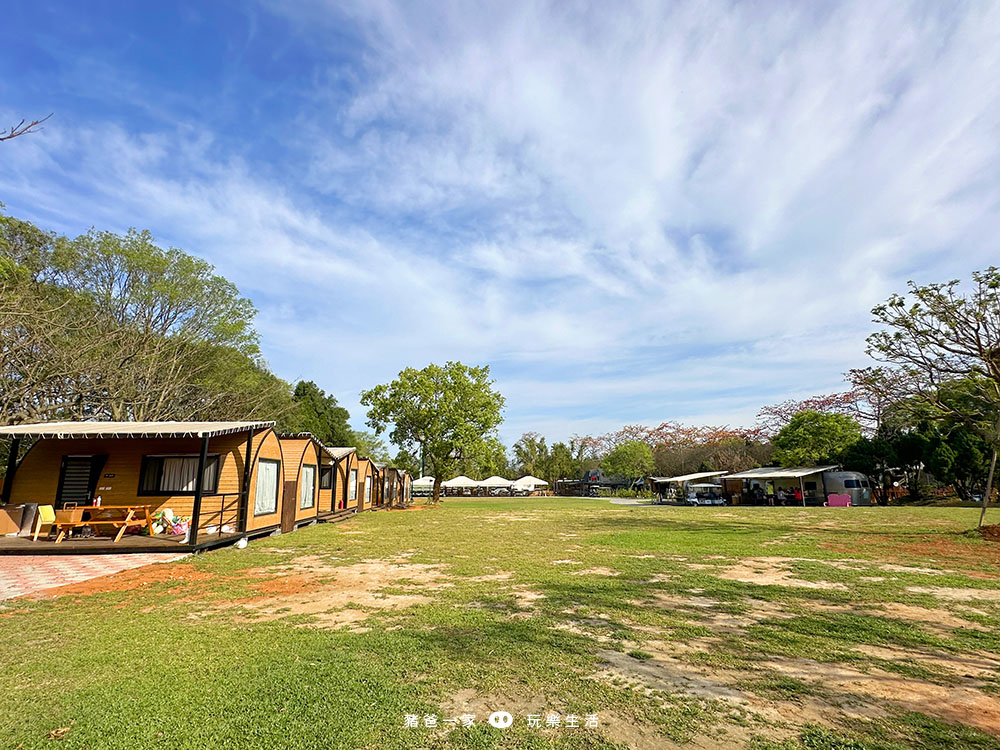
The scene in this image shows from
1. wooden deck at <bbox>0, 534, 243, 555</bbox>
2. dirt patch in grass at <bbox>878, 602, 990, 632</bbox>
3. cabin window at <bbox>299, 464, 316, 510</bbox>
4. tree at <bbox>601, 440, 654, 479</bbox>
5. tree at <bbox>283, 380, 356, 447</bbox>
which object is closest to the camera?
dirt patch in grass at <bbox>878, 602, 990, 632</bbox>

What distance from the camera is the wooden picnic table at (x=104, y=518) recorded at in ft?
38.0

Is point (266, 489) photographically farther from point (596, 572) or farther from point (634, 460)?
point (634, 460)

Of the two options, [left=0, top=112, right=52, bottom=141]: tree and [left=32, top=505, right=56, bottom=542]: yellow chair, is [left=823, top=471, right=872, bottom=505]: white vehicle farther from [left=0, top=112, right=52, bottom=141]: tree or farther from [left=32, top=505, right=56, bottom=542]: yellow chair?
[left=0, top=112, right=52, bottom=141]: tree

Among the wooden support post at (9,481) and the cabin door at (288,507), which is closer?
the wooden support post at (9,481)

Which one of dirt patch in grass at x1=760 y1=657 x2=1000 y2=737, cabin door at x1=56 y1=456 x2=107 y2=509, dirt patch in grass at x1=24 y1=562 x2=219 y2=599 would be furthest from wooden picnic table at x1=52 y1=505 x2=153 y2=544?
dirt patch in grass at x1=760 y1=657 x2=1000 y2=737

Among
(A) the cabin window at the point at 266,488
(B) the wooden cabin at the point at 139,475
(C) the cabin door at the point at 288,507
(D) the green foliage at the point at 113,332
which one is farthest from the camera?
(D) the green foliage at the point at 113,332

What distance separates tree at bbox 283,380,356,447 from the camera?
42.3 metres

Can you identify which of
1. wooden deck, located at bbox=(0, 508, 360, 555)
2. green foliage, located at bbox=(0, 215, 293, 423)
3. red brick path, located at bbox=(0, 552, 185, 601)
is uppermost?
green foliage, located at bbox=(0, 215, 293, 423)

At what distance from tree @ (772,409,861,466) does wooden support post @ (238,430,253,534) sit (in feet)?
131

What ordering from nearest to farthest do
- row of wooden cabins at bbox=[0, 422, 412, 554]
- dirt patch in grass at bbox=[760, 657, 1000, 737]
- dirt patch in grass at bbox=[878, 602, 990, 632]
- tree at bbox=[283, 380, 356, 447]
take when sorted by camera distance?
1. dirt patch in grass at bbox=[760, 657, 1000, 737]
2. dirt patch in grass at bbox=[878, 602, 990, 632]
3. row of wooden cabins at bbox=[0, 422, 412, 554]
4. tree at bbox=[283, 380, 356, 447]

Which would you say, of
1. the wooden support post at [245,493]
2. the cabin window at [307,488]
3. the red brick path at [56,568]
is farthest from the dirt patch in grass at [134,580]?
the cabin window at [307,488]

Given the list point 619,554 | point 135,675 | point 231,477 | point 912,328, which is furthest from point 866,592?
point 231,477

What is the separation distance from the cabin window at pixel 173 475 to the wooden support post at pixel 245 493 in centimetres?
68

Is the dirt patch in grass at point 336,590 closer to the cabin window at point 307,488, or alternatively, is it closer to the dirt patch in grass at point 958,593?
the dirt patch in grass at point 958,593
